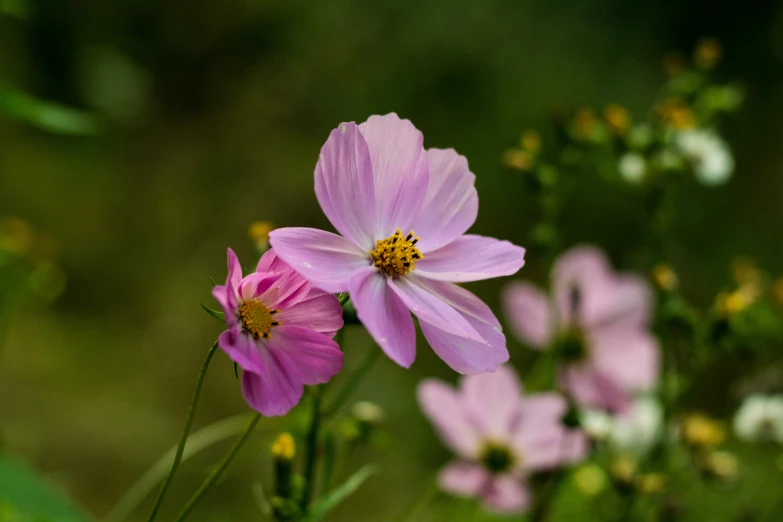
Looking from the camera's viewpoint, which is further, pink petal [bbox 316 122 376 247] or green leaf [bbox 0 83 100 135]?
green leaf [bbox 0 83 100 135]

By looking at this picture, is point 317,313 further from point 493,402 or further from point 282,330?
point 493,402

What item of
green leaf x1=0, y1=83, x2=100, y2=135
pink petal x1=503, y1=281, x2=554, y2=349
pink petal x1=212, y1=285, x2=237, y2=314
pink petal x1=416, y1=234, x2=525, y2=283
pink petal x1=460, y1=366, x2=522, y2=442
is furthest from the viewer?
pink petal x1=503, y1=281, x2=554, y2=349

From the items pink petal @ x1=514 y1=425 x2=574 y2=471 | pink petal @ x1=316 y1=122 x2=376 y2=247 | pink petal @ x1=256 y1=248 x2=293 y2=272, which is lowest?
pink petal @ x1=256 y1=248 x2=293 y2=272

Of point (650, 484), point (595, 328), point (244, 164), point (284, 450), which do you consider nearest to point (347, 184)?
point (284, 450)

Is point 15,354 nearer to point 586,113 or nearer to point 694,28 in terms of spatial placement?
point 586,113

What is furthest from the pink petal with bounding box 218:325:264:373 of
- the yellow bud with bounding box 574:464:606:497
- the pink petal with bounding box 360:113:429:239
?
the yellow bud with bounding box 574:464:606:497

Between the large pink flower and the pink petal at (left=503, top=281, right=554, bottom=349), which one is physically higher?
the pink petal at (left=503, top=281, right=554, bottom=349)

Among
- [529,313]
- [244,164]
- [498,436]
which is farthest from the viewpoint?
[244,164]

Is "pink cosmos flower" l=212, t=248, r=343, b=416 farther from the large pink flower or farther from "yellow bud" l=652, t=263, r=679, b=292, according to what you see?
"yellow bud" l=652, t=263, r=679, b=292
